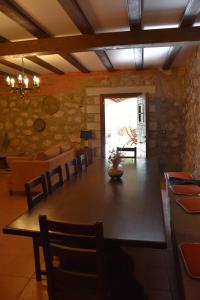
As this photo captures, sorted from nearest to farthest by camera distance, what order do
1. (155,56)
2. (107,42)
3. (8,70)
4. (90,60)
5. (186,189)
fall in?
(186,189)
(107,42)
(155,56)
(90,60)
(8,70)

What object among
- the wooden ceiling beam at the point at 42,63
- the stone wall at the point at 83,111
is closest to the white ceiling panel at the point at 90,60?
the stone wall at the point at 83,111

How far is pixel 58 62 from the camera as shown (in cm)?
527

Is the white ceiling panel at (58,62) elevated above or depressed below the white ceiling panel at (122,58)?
above

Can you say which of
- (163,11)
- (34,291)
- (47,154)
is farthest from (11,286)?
(163,11)

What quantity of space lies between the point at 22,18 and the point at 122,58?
8.06 ft

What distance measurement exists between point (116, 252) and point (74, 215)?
17.4 inches

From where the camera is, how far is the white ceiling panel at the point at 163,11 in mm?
2719

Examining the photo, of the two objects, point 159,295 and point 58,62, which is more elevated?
point 58,62

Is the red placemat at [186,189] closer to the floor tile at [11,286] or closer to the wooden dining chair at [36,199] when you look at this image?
the wooden dining chair at [36,199]

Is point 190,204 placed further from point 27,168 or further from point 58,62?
point 58,62

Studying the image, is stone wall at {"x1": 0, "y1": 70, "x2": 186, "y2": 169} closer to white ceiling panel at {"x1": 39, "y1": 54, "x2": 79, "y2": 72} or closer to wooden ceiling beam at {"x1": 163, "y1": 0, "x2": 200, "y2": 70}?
white ceiling panel at {"x1": 39, "y1": 54, "x2": 79, "y2": 72}

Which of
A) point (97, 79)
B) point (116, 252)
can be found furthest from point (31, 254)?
point (97, 79)

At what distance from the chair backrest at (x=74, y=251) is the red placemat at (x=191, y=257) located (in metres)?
0.52

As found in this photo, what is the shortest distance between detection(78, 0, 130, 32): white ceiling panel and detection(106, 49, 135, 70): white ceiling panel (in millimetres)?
1010
